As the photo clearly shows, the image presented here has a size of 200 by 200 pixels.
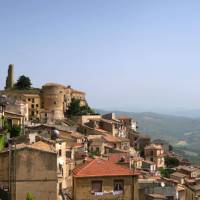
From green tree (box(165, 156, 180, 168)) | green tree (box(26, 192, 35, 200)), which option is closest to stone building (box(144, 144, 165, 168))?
green tree (box(165, 156, 180, 168))

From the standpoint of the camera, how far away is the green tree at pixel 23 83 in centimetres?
9751

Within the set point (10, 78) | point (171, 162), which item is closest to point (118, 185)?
point (171, 162)

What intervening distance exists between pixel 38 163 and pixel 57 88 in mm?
62796

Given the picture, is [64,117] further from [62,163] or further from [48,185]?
[48,185]

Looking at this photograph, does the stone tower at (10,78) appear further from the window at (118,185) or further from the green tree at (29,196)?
the green tree at (29,196)

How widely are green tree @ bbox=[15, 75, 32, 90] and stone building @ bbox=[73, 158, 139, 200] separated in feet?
212

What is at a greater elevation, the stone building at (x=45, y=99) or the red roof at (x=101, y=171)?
the stone building at (x=45, y=99)

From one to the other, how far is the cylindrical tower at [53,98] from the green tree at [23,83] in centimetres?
570

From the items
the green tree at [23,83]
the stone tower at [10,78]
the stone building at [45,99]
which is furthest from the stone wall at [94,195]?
the stone tower at [10,78]

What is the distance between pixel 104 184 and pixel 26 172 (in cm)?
628

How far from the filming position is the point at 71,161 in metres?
46.3

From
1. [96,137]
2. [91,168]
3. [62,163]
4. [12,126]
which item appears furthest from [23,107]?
[91,168]

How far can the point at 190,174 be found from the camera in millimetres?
74875

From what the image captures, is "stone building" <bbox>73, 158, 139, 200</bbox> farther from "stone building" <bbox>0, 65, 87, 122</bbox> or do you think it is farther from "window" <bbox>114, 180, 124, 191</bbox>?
"stone building" <bbox>0, 65, 87, 122</bbox>
